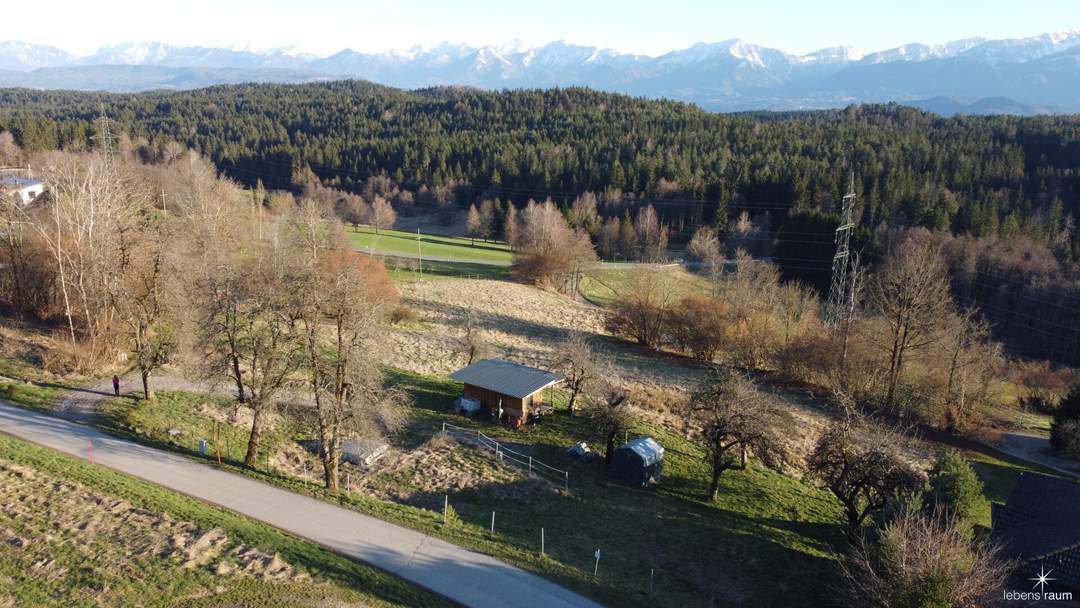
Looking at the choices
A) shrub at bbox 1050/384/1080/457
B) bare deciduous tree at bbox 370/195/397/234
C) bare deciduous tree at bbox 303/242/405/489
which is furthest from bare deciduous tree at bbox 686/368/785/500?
bare deciduous tree at bbox 370/195/397/234

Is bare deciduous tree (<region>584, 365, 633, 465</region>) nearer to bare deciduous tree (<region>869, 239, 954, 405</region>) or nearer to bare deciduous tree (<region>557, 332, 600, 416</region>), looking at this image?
bare deciduous tree (<region>557, 332, 600, 416</region>)

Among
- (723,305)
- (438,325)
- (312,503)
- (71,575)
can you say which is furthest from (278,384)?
(723,305)

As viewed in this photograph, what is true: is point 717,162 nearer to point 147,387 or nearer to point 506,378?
point 506,378

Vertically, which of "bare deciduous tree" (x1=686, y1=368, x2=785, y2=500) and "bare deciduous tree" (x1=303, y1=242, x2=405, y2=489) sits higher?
"bare deciduous tree" (x1=303, y1=242, x2=405, y2=489)

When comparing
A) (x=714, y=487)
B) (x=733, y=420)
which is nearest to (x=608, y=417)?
(x=714, y=487)

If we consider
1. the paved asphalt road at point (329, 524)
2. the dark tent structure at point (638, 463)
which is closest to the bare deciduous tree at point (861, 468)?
the dark tent structure at point (638, 463)

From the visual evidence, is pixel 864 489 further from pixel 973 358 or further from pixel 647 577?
pixel 973 358
